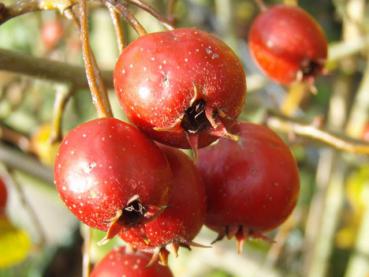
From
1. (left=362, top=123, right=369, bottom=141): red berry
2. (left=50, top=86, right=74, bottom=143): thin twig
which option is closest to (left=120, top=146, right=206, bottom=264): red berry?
(left=50, top=86, right=74, bottom=143): thin twig

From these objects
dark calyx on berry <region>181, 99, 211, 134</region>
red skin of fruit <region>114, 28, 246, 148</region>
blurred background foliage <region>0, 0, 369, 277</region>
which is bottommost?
blurred background foliage <region>0, 0, 369, 277</region>

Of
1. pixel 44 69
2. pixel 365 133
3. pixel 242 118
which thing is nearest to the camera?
pixel 44 69

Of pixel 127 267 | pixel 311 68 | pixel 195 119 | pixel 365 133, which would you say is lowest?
pixel 365 133

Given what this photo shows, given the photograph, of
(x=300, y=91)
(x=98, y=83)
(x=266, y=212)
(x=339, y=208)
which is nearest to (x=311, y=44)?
(x=266, y=212)

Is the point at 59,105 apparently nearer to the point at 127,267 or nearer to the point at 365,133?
the point at 127,267

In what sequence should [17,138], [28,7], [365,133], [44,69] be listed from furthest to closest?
1. [365,133]
2. [17,138]
3. [44,69]
4. [28,7]

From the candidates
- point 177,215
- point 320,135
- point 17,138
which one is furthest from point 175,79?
point 17,138

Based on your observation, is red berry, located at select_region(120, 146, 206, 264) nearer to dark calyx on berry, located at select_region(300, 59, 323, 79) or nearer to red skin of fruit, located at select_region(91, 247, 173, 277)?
red skin of fruit, located at select_region(91, 247, 173, 277)
